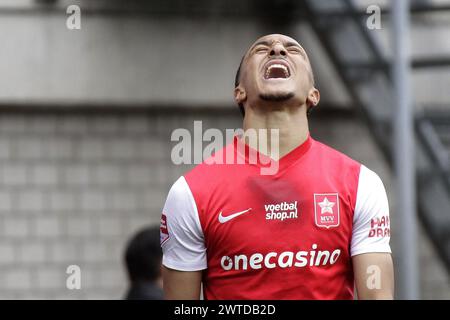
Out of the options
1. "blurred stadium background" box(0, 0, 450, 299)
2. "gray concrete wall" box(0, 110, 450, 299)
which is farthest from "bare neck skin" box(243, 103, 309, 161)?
"gray concrete wall" box(0, 110, 450, 299)

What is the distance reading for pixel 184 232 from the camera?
457 cm

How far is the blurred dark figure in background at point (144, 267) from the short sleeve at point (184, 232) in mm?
2456

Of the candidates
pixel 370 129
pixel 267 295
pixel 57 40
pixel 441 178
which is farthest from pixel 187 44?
pixel 267 295

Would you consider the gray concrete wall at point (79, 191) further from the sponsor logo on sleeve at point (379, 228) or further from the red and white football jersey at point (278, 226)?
the sponsor logo on sleeve at point (379, 228)

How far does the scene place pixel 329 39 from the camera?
10.6 meters

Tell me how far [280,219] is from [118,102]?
6.35 m

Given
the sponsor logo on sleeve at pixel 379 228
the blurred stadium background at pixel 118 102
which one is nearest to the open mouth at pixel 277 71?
the sponsor logo on sleeve at pixel 379 228

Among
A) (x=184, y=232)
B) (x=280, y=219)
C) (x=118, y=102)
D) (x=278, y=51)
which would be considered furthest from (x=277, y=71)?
(x=118, y=102)

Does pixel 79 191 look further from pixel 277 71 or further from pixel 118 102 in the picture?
pixel 277 71

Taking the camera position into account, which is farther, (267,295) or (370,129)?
(370,129)

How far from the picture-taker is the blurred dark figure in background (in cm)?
707

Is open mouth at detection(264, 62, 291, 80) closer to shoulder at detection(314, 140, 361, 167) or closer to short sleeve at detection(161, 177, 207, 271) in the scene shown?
shoulder at detection(314, 140, 361, 167)

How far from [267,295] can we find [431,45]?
704 cm

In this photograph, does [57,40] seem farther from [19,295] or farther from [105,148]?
[19,295]
